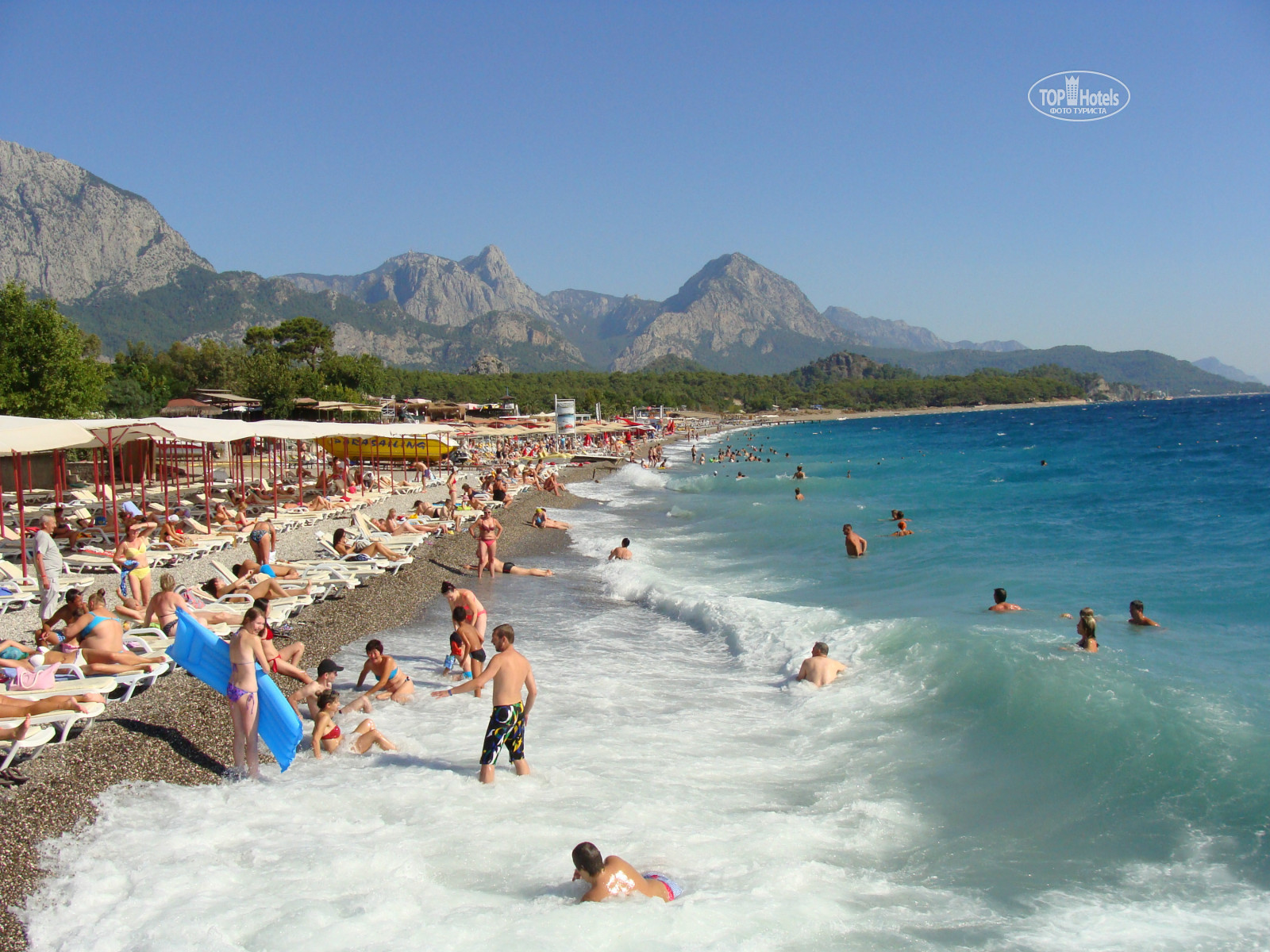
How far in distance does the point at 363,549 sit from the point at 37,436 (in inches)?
211

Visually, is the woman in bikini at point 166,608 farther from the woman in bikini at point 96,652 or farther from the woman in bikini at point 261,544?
the woman in bikini at point 261,544

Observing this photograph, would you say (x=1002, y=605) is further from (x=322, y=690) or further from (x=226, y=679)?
(x=226, y=679)

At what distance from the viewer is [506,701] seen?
586cm

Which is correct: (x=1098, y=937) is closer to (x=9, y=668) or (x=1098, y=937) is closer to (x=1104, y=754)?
(x=1104, y=754)

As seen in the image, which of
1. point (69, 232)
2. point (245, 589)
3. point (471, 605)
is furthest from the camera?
point (69, 232)

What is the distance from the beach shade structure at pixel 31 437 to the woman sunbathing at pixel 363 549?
430cm

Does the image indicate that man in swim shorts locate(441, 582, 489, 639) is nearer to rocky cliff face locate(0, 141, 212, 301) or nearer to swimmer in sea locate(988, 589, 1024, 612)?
swimmer in sea locate(988, 589, 1024, 612)

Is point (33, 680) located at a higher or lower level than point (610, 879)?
higher

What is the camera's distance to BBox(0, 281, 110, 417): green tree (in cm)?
2109

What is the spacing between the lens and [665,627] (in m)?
11.5

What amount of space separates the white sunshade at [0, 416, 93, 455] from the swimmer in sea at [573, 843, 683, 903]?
8.72 m

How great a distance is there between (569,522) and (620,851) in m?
17.4

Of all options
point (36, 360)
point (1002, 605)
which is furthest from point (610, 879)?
point (36, 360)

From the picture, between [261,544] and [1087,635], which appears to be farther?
[261,544]
